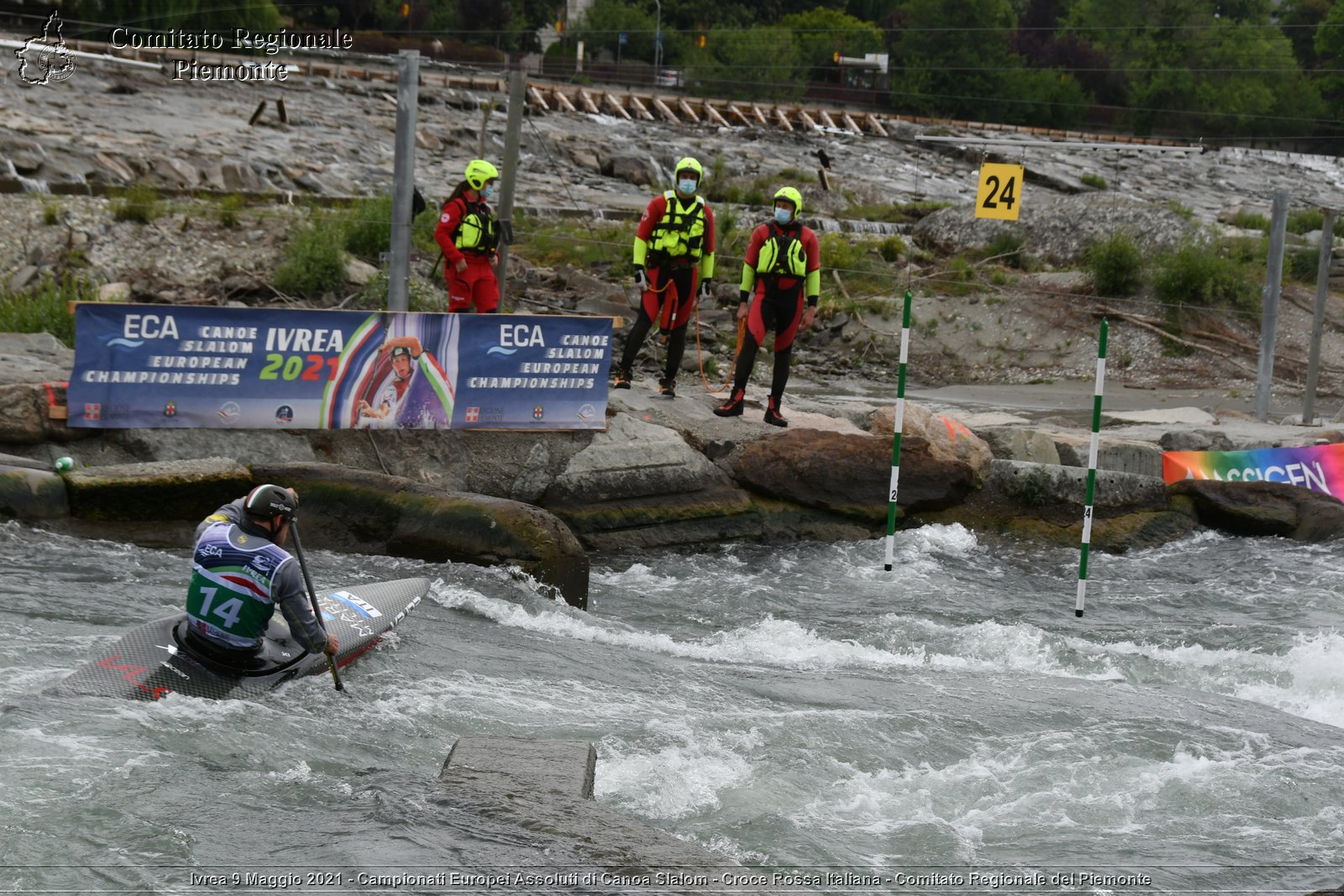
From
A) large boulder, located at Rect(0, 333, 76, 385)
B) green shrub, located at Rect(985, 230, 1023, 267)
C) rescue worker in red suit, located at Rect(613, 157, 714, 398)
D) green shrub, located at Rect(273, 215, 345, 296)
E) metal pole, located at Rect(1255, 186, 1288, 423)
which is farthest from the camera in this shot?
green shrub, located at Rect(985, 230, 1023, 267)

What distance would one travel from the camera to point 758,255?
11352 millimetres

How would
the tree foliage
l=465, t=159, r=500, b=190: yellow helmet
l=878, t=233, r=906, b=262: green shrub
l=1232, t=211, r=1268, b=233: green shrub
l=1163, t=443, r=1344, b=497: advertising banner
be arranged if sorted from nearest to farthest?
l=465, t=159, r=500, b=190: yellow helmet
l=1163, t=443, r=1344, b=497: advertising banner
l=878, t=233, r=906, b=262: green shrub
l=1232, t=211, r=1268, b=233: green shrub
the tree foliage

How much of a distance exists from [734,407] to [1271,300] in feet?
19.4

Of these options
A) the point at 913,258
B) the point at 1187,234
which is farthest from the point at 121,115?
the point at 1187,234

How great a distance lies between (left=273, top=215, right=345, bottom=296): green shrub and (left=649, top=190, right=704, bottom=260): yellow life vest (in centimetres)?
629

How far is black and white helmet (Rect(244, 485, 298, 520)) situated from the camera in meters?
6.59

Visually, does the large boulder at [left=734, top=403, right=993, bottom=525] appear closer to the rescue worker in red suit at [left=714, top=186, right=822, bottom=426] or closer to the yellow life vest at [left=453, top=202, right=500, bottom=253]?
the rescue worker in red suit at [left=714, top=186, right=822, bottom=426]

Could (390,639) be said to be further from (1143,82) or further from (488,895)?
(1143,82)

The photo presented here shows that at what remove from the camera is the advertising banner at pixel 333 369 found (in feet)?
31.2

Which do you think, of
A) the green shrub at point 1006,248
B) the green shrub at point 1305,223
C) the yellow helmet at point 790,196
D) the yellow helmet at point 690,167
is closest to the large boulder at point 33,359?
the yellow helmet at point 690,167

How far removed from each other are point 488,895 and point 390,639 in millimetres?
3392

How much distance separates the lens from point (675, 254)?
1155 centimetres

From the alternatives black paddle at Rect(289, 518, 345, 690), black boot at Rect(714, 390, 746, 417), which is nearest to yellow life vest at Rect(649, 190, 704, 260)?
black boot at Rect(714, 390, 746, 417)

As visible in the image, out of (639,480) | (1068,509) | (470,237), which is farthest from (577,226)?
(1068,509)
